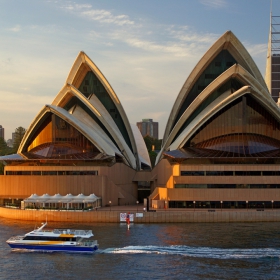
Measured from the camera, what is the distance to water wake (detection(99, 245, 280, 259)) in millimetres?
38719

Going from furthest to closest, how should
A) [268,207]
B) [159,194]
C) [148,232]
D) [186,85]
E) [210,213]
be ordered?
[186,85]
[159,194]
[268,207]
[210,213]
[148,232]

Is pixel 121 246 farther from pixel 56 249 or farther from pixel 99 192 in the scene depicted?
pixel 99 192

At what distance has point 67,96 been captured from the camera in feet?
239

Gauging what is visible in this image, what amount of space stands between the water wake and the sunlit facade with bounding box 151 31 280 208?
19657 mm

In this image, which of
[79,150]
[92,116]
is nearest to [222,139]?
[79,150]

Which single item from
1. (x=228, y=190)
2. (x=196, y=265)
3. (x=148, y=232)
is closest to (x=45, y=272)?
(x=196, y=265)

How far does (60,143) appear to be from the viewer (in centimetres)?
6962

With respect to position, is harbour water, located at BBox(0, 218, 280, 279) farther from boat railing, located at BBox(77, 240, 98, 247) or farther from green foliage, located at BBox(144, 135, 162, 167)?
green foliage, located at BBox(144, 135, 162, 167)

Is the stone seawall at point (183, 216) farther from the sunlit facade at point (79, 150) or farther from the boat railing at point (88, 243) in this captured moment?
the boat railing at point (88, 243)

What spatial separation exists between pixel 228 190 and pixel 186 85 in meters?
17.7

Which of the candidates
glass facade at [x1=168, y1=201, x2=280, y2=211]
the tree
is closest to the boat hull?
glass facade at [x1=168, y1=201, x2=280, y2=211]

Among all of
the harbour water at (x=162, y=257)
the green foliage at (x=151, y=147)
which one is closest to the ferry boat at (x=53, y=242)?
the harbour water at (x=162, y=257)

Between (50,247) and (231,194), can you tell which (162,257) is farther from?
(231,194)

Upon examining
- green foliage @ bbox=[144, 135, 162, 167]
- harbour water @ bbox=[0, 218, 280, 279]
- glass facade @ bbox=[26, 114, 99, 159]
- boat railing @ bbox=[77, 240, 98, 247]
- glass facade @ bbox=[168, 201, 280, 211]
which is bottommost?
harbour water @ bbox=[0, 218, 280, 279]
